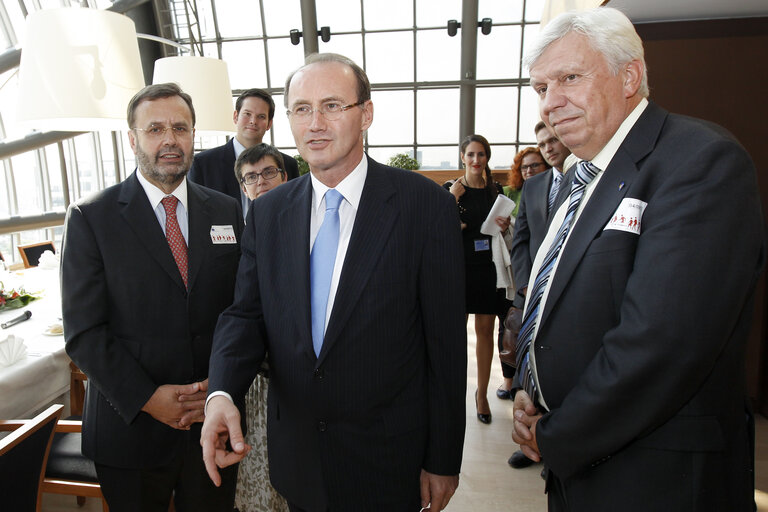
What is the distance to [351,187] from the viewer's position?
1.35m

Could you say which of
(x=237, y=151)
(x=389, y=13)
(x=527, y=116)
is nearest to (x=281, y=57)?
(x=389, y=13)

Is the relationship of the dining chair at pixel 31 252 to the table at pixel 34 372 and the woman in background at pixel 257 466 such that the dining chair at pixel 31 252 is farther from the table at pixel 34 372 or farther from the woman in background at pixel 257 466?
the woman in background at pixel 257 466

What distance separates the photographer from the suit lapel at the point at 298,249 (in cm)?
126

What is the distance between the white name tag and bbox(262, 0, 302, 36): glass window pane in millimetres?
11821

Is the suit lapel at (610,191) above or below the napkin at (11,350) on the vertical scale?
above

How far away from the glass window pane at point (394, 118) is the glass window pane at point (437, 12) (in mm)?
1762

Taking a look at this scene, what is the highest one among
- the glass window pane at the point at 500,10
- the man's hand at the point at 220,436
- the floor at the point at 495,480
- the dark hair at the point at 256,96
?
the glass window pane at the point at 500,10

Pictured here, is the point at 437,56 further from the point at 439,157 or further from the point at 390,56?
the point at 439,157

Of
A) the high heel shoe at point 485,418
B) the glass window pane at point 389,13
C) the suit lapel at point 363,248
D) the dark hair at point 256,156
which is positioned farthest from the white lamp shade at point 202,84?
the glass window pane at point 389,13

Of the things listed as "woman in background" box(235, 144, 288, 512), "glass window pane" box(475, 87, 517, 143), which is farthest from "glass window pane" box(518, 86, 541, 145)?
"woman in background" box(235, 144, 288, 512)

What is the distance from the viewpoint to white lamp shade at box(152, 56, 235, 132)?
2.89 metres

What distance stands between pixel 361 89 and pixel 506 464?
262 cm

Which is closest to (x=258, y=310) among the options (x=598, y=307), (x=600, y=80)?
(x=598, y=307)

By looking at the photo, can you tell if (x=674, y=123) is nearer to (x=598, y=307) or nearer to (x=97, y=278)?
(x=598, y=307)
